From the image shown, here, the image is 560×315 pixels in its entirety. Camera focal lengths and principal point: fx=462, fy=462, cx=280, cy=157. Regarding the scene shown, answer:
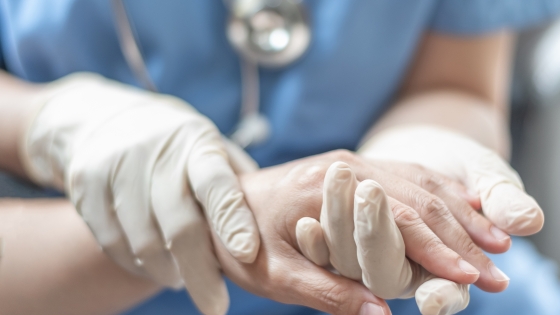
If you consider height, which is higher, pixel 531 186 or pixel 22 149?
pixel 22 149

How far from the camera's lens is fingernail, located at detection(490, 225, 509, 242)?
35cm

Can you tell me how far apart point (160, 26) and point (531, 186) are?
939 millimetres

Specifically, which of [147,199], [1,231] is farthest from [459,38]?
[1,231]

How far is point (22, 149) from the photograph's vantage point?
51cm

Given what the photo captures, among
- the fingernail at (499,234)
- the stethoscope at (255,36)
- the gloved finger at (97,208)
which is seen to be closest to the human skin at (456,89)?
the stethoscope at (255,36)

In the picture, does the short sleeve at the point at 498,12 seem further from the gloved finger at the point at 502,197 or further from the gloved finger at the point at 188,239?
the gloved finger at the point at 188,239

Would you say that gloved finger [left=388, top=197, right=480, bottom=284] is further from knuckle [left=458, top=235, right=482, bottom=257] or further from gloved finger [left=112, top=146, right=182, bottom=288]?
gloved finger [left=112, top=146, right=182, bottom=288]

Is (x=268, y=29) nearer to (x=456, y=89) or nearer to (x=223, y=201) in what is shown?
(x=223, y=201)

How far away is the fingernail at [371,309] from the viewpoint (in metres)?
0.32

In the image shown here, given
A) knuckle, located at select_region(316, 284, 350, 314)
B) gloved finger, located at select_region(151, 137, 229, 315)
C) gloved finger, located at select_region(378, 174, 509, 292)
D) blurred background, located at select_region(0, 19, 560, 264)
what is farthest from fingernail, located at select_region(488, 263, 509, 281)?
blurred background, located at select_region(0, 19, 560, 264)

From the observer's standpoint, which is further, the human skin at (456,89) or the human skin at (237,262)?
the human skin at (456,89)

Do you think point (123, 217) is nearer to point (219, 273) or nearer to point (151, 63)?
point (219, 273)

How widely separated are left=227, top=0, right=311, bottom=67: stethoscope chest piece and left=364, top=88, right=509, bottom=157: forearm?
0.20 meters

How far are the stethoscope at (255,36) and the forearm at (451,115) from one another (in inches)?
7.5
